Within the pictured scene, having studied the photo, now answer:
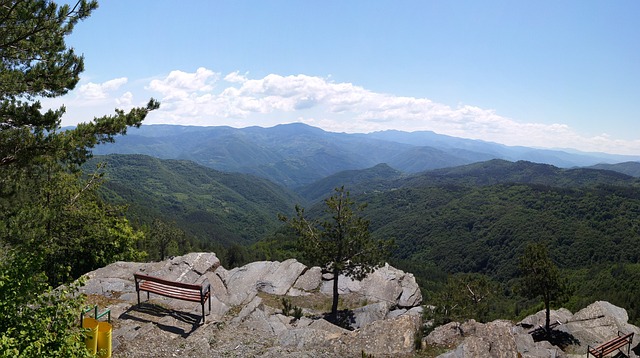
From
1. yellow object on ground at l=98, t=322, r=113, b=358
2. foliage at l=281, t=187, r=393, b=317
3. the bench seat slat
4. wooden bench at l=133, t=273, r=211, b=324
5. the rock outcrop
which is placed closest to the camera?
yellow object on ground at l=98, t=322, r=113, b=358

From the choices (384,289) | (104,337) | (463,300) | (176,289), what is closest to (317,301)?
(384,289)

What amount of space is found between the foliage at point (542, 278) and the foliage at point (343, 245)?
39.7ft

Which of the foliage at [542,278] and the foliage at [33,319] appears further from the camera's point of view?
the foliage at [542,278]

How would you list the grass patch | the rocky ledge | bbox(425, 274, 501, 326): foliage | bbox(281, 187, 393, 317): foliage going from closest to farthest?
1. the rocky ledge
2. bbox(425, 274, 501, 326): foliage
3. bbox(281, 187, 393, 317): foliage
4. the grass patch

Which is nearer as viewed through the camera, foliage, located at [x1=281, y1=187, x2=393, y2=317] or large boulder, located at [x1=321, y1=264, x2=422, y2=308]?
foliage, located at [x1=281, y1=187, x2=393, y2=317]

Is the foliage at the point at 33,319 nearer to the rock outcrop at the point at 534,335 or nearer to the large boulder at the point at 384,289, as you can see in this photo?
the rock outcrop at the point at 534,335

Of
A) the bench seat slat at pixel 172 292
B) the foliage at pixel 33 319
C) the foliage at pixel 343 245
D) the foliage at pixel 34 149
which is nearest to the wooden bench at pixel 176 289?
the bench seat slat at pixel 172 292

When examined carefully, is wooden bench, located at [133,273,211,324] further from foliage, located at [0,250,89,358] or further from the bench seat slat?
foliage, located at [0,250,89,358]

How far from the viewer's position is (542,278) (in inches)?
1024

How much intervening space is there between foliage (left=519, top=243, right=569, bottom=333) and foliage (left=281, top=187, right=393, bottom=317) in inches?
476

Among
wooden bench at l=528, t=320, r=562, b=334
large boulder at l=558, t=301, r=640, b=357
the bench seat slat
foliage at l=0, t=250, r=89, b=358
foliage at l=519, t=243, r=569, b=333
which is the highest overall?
foliage at l=0, t=250, r=89, b=358

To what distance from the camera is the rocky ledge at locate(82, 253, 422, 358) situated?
12648 millimetres

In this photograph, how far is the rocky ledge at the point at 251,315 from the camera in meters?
12.6

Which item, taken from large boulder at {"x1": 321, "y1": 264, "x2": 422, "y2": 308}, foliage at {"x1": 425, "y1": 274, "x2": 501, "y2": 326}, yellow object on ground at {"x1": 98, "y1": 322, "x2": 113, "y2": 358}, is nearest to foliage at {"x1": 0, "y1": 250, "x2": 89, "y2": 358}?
yellow object on ground at {"x1": 98, "y1": 322, "x2": 113, "y2": 358}
